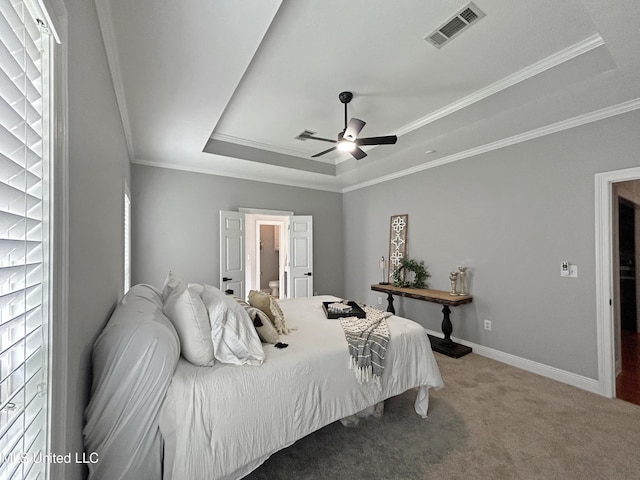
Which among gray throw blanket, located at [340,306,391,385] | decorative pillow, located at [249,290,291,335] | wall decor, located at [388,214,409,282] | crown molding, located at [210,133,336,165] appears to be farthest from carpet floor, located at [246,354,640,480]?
crown molding, located at [210,133,336,165]

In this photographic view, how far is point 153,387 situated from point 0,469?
85 centimetres

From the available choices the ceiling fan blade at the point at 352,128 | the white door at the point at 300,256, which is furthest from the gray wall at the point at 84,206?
the white door at the point at 300,256

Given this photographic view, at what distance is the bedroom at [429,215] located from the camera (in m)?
1.22

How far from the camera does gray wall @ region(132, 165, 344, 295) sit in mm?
4117

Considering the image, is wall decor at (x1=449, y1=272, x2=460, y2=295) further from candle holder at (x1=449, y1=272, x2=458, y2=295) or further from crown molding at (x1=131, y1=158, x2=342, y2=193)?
crown molding at (x1=131, y1=158, x2=342, y2=193)

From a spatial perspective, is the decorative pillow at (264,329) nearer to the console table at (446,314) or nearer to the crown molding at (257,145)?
the console table at (446,314)

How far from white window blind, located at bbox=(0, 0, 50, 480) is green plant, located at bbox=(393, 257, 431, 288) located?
4262 millimetres

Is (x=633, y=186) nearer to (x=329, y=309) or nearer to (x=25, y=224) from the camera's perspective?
(x=329, y=309)

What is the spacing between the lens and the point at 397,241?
487 cm

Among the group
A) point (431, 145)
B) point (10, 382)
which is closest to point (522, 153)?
point (431, 145)

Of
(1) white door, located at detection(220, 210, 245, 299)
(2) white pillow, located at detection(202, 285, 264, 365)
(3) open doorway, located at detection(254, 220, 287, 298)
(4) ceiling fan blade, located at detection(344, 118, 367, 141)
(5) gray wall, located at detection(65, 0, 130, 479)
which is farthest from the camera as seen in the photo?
(3) open doorway, located at detection(254, 220, 287, 298)

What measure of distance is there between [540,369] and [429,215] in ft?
7.63

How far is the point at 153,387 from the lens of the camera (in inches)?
53.9

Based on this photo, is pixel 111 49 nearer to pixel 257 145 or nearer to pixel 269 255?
pixel 257 145
